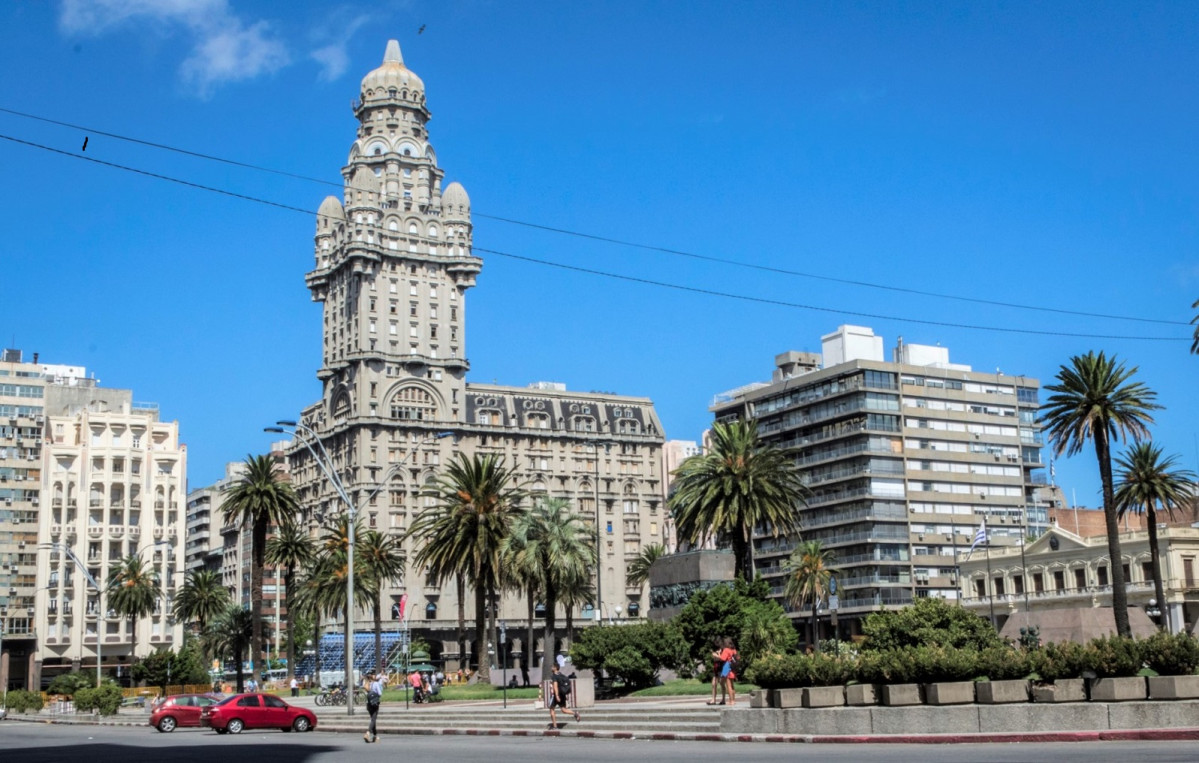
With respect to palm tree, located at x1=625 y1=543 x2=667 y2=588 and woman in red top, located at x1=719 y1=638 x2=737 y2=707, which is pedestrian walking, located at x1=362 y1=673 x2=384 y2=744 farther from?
palm tree, located at x1=625 y1=543 x2=667 y2=588

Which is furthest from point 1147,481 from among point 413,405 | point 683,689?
point 413,405

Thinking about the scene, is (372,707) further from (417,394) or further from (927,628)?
(417,394)

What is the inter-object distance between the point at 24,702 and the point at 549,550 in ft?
103

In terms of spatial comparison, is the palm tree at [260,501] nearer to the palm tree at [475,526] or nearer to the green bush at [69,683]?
the green bush at [69,683]

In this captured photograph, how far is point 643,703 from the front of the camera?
128ft

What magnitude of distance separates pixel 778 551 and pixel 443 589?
3620 cm

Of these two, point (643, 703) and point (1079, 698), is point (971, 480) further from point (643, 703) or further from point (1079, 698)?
point (1079, 698)

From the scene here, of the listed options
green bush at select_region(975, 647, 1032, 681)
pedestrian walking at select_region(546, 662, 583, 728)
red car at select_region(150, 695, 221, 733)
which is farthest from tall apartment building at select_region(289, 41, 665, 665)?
green bush at select_region(975, 647, 1032, 681)

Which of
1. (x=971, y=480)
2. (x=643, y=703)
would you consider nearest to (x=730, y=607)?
(x=643, y=703)

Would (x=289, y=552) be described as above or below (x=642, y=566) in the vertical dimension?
above

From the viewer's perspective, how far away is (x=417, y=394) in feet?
457

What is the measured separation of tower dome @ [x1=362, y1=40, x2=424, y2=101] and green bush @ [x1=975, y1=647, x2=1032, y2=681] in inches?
5036

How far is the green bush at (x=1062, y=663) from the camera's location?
25719 mm

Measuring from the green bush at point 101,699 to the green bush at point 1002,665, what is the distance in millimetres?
47608
